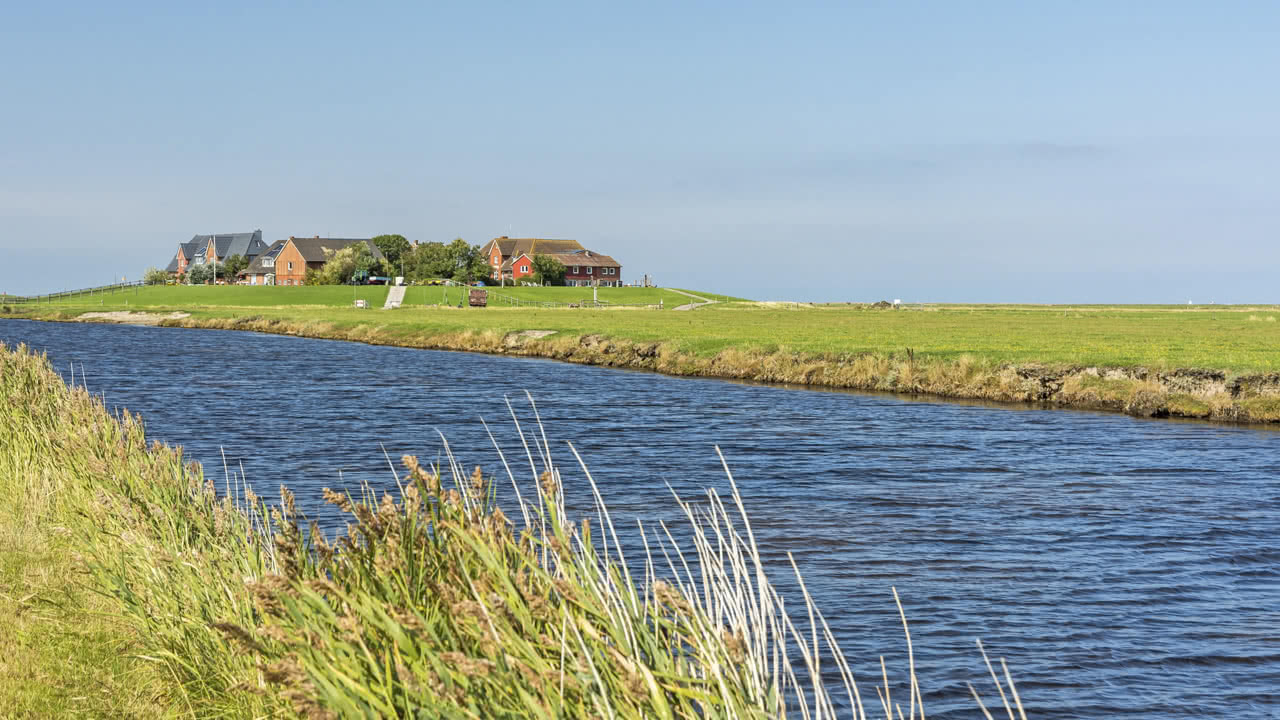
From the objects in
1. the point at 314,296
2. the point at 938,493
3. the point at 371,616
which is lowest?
the point at 938,493

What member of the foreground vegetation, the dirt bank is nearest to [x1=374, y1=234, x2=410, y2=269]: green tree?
the dirt bank

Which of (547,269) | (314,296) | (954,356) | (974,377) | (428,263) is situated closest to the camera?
(974,377)

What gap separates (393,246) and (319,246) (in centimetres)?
1141

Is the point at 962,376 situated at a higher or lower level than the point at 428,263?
lower

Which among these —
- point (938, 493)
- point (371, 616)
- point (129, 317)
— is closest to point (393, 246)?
point (129, 317)

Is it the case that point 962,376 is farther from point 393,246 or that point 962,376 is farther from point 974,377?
point 393,246

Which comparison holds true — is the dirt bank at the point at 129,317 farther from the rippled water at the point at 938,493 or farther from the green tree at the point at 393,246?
the green tree at the point at 393,246

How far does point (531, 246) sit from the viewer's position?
191000mm

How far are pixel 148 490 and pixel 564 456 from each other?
14.4 m

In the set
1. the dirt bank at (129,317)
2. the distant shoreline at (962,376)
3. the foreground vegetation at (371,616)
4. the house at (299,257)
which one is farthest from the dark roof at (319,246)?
the foreground vegetation at (371,616)

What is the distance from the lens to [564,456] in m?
24.4

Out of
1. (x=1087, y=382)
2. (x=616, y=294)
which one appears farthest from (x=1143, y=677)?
(x=616, y=294)

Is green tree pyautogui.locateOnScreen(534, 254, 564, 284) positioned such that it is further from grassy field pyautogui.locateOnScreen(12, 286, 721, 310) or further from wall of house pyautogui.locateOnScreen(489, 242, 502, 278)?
grassy field pyautogui.locateOnScreen(12, 286, 721, 310)

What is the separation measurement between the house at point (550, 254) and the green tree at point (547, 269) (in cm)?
157
